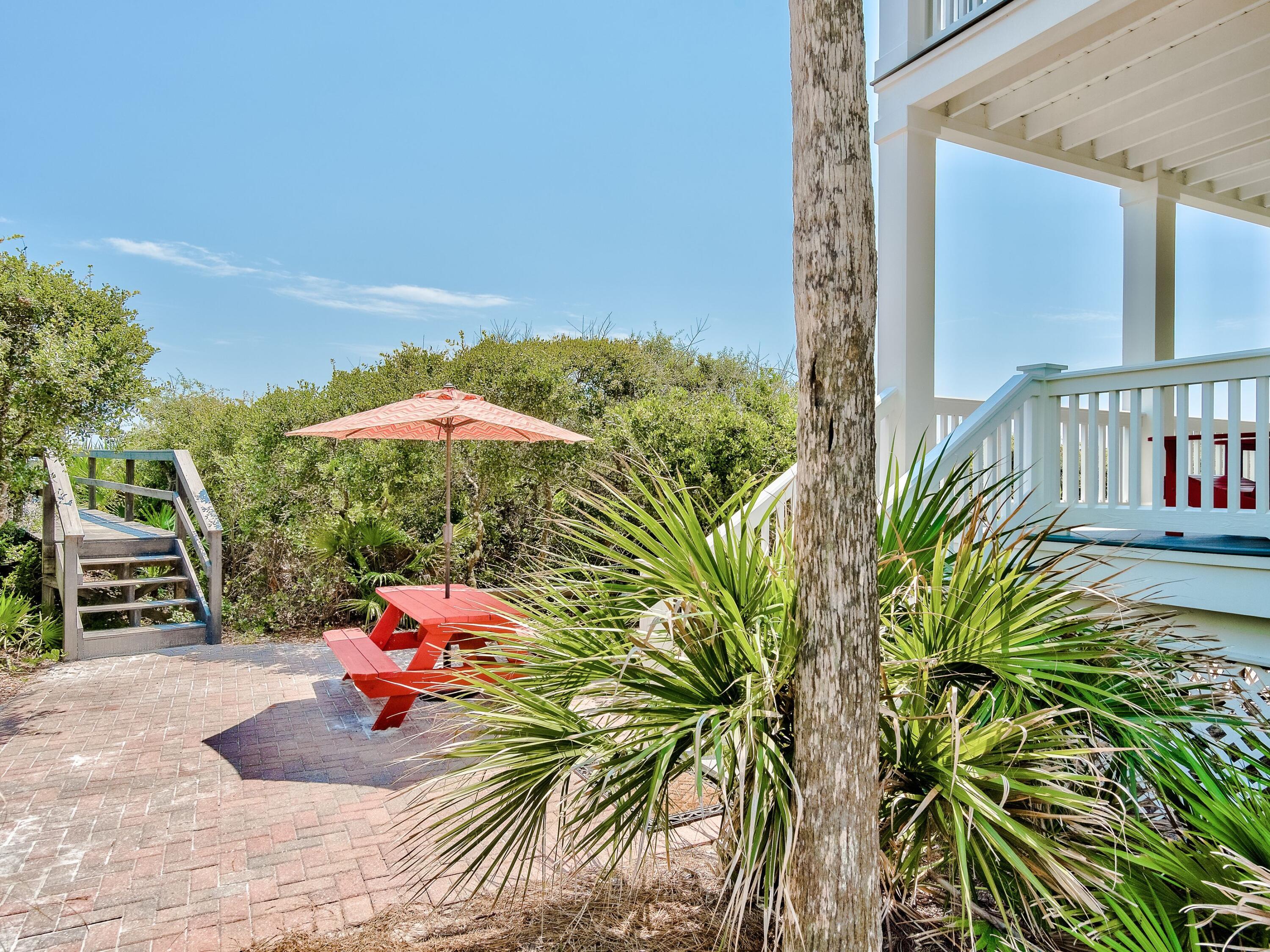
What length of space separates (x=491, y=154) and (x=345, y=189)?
4.73 m

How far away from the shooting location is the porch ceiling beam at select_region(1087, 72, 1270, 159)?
5230 millimetres

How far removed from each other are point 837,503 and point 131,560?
8219 millimetres

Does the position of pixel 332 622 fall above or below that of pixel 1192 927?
below

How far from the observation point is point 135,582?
757 centimetres

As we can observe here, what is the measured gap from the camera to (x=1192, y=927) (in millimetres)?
1842

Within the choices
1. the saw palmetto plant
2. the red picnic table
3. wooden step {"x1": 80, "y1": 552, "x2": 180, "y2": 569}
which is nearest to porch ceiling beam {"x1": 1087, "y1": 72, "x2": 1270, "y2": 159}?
the saw palmetto plant

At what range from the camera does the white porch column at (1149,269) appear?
6598 mm

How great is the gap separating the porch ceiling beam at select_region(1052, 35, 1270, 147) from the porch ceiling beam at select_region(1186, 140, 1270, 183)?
141cm

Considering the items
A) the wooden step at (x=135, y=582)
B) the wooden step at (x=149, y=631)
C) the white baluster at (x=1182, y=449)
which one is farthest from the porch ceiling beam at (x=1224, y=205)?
the wooden step at (x=135, y=582)

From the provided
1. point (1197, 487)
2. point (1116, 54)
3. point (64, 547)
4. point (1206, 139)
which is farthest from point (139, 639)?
point (1206, 139)

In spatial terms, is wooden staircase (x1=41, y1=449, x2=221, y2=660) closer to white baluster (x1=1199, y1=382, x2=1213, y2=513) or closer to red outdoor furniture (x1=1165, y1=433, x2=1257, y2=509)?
white baluster (x1=1199, y1=382, x2=1213, y2=513)

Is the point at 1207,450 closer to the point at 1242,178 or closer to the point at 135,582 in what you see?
the point at 1242,178

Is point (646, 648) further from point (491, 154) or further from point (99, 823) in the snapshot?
point (491, 154)

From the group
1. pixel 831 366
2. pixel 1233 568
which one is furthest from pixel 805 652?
pixel 1233 568
